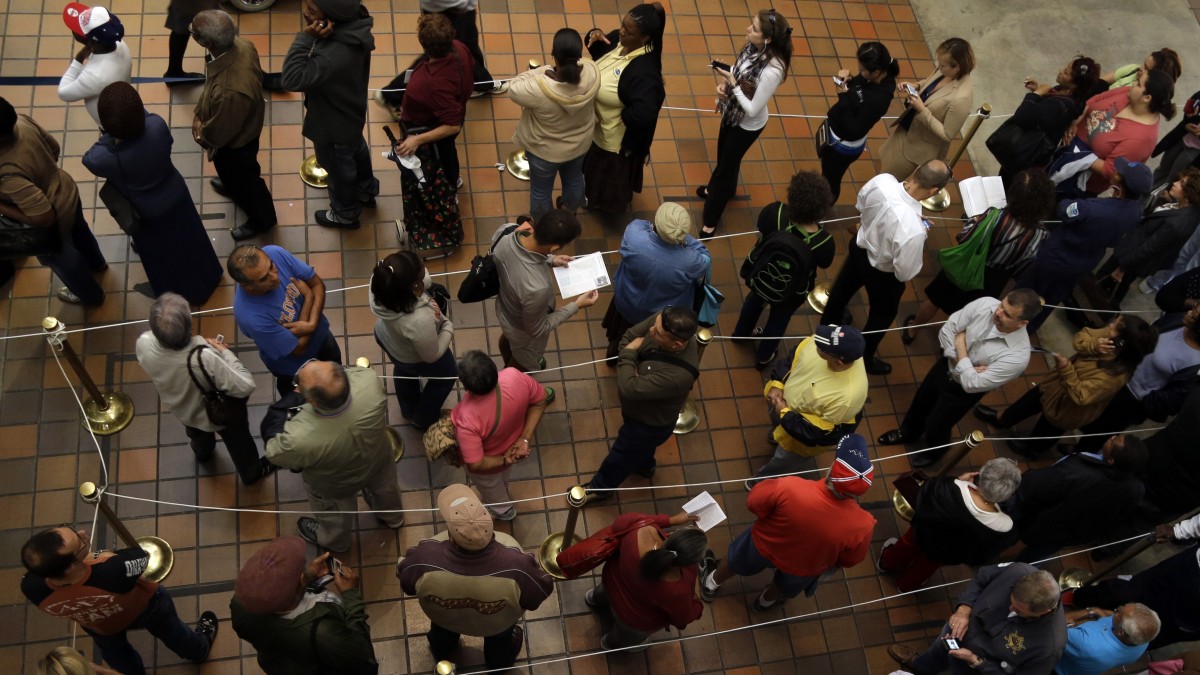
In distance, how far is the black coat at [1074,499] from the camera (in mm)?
5215

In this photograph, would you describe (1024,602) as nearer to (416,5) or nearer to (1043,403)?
(1043,403)

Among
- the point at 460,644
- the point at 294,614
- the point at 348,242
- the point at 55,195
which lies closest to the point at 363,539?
the point at 460,644

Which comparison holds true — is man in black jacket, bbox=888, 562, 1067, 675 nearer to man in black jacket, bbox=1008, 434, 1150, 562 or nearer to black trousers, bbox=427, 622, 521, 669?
man in black jacket, bbox=1008, 434, 1150, 562

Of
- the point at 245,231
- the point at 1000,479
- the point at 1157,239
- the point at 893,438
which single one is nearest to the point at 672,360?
the point at 1000,479

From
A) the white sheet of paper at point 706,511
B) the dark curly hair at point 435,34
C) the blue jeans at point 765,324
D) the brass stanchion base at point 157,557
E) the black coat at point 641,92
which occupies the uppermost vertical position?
the dark curly hair at point 435,34

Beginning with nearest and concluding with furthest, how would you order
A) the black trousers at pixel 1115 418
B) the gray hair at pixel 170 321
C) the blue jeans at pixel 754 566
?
1. the gray hair at pixel 170 321
2. the blue jeans at pixel 754 566
3. the black trousers at pixel 1115 418

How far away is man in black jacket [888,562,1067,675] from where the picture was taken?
15.1ft

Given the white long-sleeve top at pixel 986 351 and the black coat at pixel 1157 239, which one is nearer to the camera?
the white long-sleeve top at pixel 986 351

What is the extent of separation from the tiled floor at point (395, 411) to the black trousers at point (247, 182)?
19 centimetres

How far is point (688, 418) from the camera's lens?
6.53m

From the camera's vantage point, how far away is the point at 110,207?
5.79m

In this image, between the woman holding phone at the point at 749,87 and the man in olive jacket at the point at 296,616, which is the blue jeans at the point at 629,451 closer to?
the man in olive jacket at the point at 296,616

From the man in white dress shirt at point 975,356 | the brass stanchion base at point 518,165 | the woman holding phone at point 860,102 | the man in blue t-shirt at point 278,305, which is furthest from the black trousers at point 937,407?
the man in blue t-shirt at point 278,305

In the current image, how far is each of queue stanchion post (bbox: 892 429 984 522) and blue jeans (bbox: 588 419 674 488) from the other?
1.56 metres
